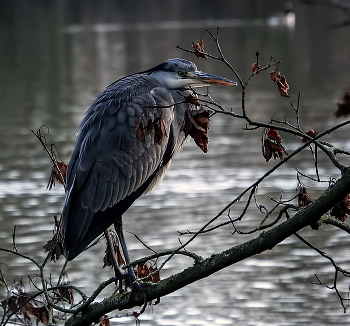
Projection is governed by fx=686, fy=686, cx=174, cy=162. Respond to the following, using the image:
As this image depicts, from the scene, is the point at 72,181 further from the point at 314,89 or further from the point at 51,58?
the point at 51,58

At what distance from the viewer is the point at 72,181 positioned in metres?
4.23

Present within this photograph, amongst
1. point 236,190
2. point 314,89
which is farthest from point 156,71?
point 314,89

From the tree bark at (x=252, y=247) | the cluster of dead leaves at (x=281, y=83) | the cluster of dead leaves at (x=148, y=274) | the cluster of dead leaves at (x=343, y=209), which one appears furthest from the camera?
the cluster of dead leaves at (x=148, y=274)

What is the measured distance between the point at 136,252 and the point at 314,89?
12.5m

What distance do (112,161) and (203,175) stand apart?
→ 6.39m

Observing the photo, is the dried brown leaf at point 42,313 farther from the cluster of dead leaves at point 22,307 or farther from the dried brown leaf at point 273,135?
the dried brown leaf at point 273,135

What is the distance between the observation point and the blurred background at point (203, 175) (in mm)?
6605

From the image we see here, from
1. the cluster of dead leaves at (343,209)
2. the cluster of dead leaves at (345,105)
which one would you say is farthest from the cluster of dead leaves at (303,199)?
the cluster of dead leaves at (345,105)

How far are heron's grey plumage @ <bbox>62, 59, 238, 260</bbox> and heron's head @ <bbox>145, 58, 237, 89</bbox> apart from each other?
19cm

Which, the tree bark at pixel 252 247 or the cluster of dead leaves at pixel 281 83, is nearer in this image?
the tree bark at pixel 252 247

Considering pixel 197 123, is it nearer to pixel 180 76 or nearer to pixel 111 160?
pixel 111 160

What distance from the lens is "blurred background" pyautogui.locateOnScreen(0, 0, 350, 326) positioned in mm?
6605

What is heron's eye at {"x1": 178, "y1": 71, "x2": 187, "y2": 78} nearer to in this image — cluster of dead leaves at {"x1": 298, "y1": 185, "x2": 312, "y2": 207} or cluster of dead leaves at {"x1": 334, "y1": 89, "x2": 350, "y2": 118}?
cluster of dead leaves at {"x1": 298, "y1": 185, "x2": 312, "y2": 207}

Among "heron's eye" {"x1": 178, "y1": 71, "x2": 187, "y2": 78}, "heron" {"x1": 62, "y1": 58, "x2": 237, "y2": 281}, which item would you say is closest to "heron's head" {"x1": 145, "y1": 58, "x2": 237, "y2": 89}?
"heron's eye" {"x1": 178, "y1": 71, "x2": 187, "y2": 78}
